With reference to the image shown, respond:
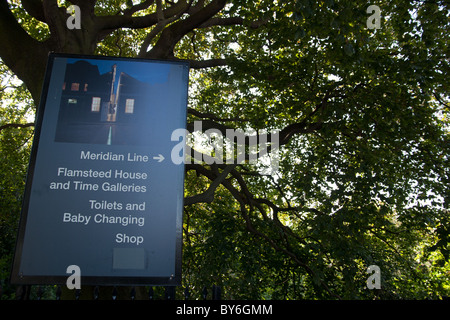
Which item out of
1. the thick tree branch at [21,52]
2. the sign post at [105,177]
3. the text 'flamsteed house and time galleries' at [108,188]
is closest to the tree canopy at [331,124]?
the thick tree branch at [21,52]

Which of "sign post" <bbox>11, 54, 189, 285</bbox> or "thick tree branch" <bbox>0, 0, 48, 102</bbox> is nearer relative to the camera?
"sign post" <bbox>11, 54, 189, 285</bbox>

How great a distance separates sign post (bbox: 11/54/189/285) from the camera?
136 inches

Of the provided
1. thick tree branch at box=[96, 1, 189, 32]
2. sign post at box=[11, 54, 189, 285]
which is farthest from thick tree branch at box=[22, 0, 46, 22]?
sign post at box=[11, 54, 189, 285]

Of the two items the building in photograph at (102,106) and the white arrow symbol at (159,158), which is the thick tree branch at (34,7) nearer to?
the building in photograph at (102,106)

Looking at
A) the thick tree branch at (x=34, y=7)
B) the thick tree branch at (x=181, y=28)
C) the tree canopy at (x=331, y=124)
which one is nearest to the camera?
the tree canopy at (x=331, y=124)

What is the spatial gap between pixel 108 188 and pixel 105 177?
0.13m

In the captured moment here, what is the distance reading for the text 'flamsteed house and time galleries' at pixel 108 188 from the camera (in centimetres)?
358

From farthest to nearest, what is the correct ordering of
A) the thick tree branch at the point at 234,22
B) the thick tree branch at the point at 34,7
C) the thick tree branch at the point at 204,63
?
the thick tree branch at the point at 234,22
the thick tree branch at the point at 204,63
the thick tree branch at the point at 34,7

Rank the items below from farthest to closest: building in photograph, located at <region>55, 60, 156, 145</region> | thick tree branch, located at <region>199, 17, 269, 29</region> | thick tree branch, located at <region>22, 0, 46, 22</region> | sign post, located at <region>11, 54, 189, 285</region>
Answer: thick tree branch, located at <region>199, 17, 269, 29</region>
thick tree branch, located at <region>22, 0, 46, 22</region>
building in photograph, located at <region>55, 60, 156, 145</region>
sign post, located at <region>11, 54, 189, 285</region>

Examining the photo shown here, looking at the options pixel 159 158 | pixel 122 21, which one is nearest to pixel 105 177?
pixel 159 158

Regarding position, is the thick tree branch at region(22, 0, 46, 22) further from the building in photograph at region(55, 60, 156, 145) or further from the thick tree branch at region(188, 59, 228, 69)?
the building in photograph at region(55, 60, 156, 145)

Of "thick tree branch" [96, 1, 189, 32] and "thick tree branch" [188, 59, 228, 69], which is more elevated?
"thick tree branch" [96, 1, 189, 32]

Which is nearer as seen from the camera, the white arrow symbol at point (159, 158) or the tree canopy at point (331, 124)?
the white arrow symbol at point (159, 158)
